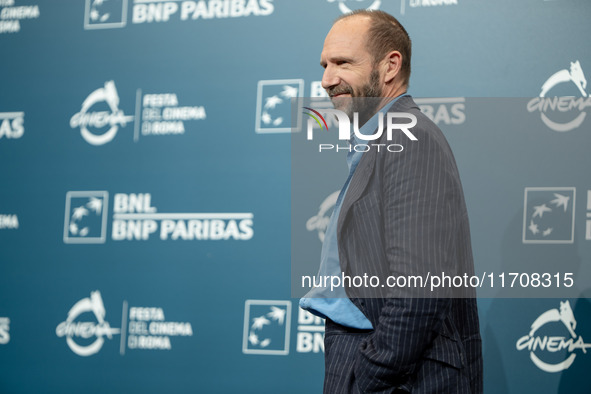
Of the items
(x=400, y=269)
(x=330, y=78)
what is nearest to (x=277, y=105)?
(x=330, y=78)

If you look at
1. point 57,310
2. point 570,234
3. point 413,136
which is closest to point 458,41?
point 570,234

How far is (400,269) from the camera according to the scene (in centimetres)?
144

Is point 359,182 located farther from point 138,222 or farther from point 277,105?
point 138,222

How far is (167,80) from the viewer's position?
342 centimetres

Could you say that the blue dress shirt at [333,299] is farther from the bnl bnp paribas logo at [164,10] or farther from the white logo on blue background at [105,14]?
the white logo on blue background at [105,14]

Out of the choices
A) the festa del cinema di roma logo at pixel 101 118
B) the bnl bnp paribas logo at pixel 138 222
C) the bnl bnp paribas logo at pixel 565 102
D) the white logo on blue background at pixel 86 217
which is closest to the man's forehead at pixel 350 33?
the bnl bnp paribas logo at pixel 565 102

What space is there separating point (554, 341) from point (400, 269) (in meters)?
1.70

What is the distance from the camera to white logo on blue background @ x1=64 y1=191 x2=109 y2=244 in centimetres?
345

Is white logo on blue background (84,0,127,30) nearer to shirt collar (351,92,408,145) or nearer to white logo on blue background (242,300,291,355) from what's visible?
white logo on blue background (242,300,291,355)

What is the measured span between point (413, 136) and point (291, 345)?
5.97 ft

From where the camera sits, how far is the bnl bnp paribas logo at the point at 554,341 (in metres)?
2.82

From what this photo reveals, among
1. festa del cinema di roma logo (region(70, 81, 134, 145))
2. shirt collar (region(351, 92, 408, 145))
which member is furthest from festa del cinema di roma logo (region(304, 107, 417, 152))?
festa del cinema di roma logo (region(70, 81, 134, 145))

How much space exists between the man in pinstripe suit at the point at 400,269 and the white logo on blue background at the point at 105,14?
222 centimetres

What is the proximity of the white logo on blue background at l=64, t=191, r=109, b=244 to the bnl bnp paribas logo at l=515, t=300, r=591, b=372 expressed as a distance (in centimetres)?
209
